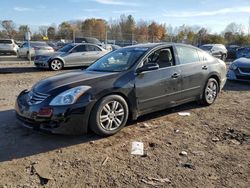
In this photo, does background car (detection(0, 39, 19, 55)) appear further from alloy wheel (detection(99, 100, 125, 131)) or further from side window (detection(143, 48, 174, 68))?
alloy wheel (detection(99, 100, 125, 131))

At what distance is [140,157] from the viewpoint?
443cm

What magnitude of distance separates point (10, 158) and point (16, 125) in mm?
1579

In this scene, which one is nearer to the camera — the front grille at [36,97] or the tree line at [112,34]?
the front grille at [36,97]

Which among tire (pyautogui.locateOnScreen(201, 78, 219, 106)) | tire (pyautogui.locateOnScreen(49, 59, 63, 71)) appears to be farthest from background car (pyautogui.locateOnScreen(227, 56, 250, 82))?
tire (pyautogui.locateOnScreen(49, 59, 63, 71))

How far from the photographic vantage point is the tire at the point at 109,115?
5035 mm

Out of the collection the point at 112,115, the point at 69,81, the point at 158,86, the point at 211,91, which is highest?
the point at 69,81

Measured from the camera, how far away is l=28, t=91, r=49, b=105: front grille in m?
4.99

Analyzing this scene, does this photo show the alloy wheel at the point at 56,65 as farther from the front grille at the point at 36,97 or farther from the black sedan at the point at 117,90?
the front grille at the point at 36,97

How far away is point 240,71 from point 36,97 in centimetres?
828

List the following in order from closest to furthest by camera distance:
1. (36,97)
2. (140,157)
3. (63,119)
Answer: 1. (140,157)
2. (63,119)
3. (36,97)

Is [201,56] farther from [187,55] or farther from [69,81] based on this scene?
[69,81]

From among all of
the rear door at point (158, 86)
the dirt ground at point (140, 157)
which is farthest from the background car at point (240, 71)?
the rear door at point (158, 86)

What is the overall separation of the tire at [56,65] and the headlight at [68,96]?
433 inches

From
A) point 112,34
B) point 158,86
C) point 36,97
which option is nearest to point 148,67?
point 158,86
